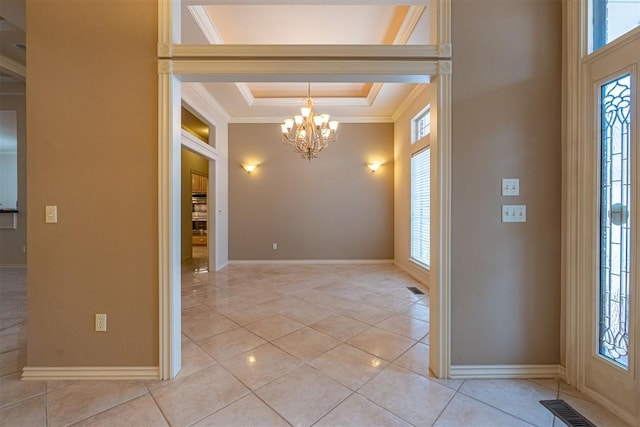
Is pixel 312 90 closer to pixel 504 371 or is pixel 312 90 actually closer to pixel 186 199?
pixel 186 199

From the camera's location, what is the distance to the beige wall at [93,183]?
188 centimetres

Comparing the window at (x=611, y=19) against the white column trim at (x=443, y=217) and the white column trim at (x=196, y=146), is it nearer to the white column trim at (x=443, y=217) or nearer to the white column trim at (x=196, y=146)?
the white column trim at (x=443, y=217)

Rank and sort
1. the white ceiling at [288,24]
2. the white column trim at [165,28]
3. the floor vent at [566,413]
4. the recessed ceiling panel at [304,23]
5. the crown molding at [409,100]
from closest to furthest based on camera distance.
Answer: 1. the floor vent at [566,413]
2. the white column trim at [165,28]
3. the white ceiling at [288,24]
4. the recessed ceiling panel at [304,23]
5. the crown molding at [409,100]

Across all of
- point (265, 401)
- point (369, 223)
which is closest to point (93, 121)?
point (265, 401)

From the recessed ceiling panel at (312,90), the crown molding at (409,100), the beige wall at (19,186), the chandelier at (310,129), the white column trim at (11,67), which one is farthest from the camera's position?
the beige wall at (19,186)

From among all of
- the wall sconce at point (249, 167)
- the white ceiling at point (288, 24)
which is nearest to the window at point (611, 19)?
the white ceiling at point (288, 24)

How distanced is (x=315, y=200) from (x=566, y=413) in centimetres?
492

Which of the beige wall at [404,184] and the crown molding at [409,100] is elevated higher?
the crown molding at [409,100]

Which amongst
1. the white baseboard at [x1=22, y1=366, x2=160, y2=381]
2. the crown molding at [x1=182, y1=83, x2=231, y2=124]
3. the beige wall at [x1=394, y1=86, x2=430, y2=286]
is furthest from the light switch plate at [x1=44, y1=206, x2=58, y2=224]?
the beige wall at [x1=394, y1=86, x2=430, y2=286]

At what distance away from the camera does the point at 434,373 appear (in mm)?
1925

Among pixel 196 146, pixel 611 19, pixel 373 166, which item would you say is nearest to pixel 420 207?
pixel 373 166

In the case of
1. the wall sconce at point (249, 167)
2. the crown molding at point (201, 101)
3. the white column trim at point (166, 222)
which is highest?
the crown molding at point (201, 101)

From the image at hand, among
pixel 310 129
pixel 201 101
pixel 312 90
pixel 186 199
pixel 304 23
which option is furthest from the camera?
pixel 186 199

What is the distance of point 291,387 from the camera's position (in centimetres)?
180
